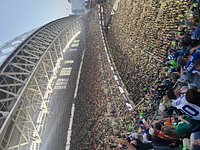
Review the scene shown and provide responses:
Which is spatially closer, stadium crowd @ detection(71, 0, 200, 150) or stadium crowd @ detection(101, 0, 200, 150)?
stadium crowd @ detection(101, 0, 200, 150)

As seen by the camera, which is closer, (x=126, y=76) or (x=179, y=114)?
(x=179, y=114)

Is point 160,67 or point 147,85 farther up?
point 160,67

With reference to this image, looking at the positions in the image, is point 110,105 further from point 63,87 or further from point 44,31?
point 44,31

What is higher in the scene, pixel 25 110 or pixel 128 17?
pixel 128 17

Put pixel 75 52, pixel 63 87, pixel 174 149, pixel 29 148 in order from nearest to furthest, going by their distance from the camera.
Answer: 1. pixel 174 149
2. pixel 29 148
3. pixel 63 87
4. pixel 75 52

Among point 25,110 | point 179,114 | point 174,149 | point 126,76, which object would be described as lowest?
point 25,110

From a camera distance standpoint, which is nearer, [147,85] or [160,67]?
[160,67]

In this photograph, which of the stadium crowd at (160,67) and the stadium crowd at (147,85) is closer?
the stadium crowd at (160,67)

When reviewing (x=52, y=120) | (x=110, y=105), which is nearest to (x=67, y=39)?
(x=52, y=120)
